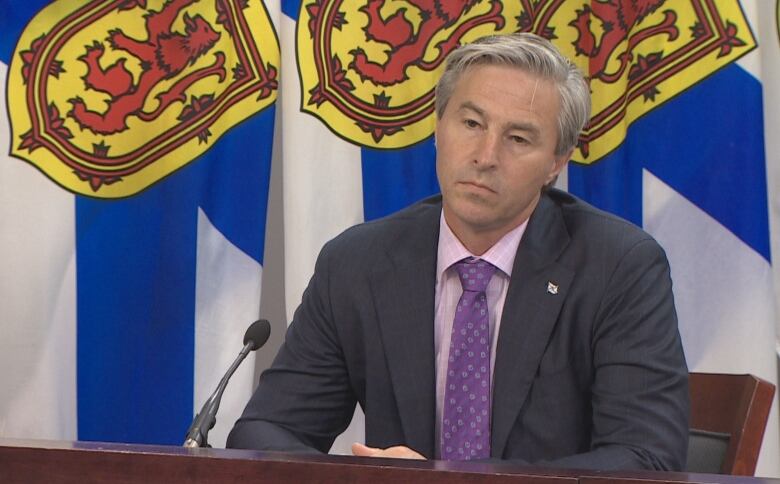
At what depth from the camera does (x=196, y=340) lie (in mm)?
2891

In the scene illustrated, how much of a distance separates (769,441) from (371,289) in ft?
4.21

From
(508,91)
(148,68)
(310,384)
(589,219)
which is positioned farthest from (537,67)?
(148,68)

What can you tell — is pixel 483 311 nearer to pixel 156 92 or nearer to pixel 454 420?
pixel 454 420

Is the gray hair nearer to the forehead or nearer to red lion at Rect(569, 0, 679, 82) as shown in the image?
the forehead

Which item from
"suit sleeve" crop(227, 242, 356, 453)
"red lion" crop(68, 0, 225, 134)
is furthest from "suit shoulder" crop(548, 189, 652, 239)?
"red lion" crop(68, 0, 225, 134)

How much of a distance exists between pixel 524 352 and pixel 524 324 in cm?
5

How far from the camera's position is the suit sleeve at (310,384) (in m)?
2.08

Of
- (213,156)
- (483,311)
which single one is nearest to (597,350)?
(483,311)

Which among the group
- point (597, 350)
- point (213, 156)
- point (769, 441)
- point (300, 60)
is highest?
point (300, 60)

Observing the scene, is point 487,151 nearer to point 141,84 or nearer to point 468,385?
point 468,385

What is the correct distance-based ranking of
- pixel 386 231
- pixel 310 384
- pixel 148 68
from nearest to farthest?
1. pixel 310 384
2. pixel 386 231
3. pixel 148 68

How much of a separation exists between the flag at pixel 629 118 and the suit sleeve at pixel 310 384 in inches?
27.4

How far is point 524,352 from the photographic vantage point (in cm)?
200

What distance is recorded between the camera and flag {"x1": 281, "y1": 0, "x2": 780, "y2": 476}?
2844 millimetres
